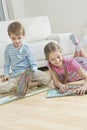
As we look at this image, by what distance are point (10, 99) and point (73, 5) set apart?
2.37 meters

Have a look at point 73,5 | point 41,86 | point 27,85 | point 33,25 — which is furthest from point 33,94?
point 73,5

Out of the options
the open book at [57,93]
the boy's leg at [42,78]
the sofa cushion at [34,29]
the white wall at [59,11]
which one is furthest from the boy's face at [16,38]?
the white wall at [59,11]

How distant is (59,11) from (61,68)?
220cm

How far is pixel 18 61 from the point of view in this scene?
2.18 meters

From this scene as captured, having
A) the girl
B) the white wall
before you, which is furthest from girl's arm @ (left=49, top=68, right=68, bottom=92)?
the white wall

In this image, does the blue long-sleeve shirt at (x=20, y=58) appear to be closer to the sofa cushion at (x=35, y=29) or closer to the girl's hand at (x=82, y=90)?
the girl's hand at (x=82, y=90)

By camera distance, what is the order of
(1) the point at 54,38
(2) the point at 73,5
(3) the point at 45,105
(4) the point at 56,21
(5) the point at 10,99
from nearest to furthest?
(3) the point at 45,105 < (5) the point at 10,99 < (1) the point at 54,38 < (2) the point at 73,5 < (4) the point at 56,21

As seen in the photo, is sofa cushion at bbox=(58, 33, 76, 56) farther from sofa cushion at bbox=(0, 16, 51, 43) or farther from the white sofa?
sofa cushion at bbox=(0, 16, 51, 43)

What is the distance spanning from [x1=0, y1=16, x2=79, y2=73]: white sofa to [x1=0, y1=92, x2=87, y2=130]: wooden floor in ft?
3.69

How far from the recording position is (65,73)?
1936mm

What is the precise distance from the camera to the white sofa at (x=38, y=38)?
9.34 feet

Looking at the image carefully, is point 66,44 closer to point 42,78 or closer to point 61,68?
point 42,78

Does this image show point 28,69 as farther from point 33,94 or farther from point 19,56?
point 33,94

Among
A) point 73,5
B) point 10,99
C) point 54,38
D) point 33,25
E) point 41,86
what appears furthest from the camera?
point 73,5
